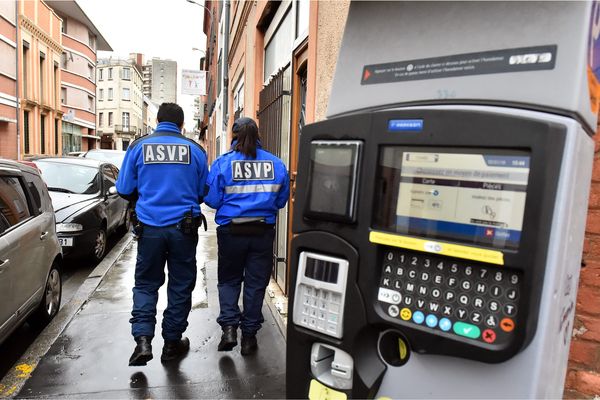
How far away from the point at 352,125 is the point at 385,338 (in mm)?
699

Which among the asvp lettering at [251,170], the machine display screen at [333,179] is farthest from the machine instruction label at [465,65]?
the asvp lettering at [251,170]

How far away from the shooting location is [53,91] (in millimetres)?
29969

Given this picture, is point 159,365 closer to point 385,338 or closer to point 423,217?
point 385,338

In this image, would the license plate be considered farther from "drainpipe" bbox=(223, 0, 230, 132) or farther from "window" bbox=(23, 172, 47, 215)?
"drainpipe" bbox=(223, 0, 230, 132)

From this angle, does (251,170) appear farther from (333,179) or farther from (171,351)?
(333,179)

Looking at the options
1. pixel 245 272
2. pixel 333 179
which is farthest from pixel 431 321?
pixel 245 272

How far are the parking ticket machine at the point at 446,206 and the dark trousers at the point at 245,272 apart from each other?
1976 mm

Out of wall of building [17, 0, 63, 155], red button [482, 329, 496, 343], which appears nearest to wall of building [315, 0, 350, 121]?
red button [482, 329, 496, 343]

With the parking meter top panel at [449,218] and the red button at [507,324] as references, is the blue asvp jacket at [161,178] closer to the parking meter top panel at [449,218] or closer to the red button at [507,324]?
the parking meter top panel at [449,218]

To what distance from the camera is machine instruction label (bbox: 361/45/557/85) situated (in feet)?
4.19

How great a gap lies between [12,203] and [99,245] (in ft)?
12.0

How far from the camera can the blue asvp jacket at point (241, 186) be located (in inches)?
140

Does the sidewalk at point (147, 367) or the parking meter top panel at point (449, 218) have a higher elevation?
the parking meter top panel at point (449, 218)

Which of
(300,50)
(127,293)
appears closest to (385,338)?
(300,50)
